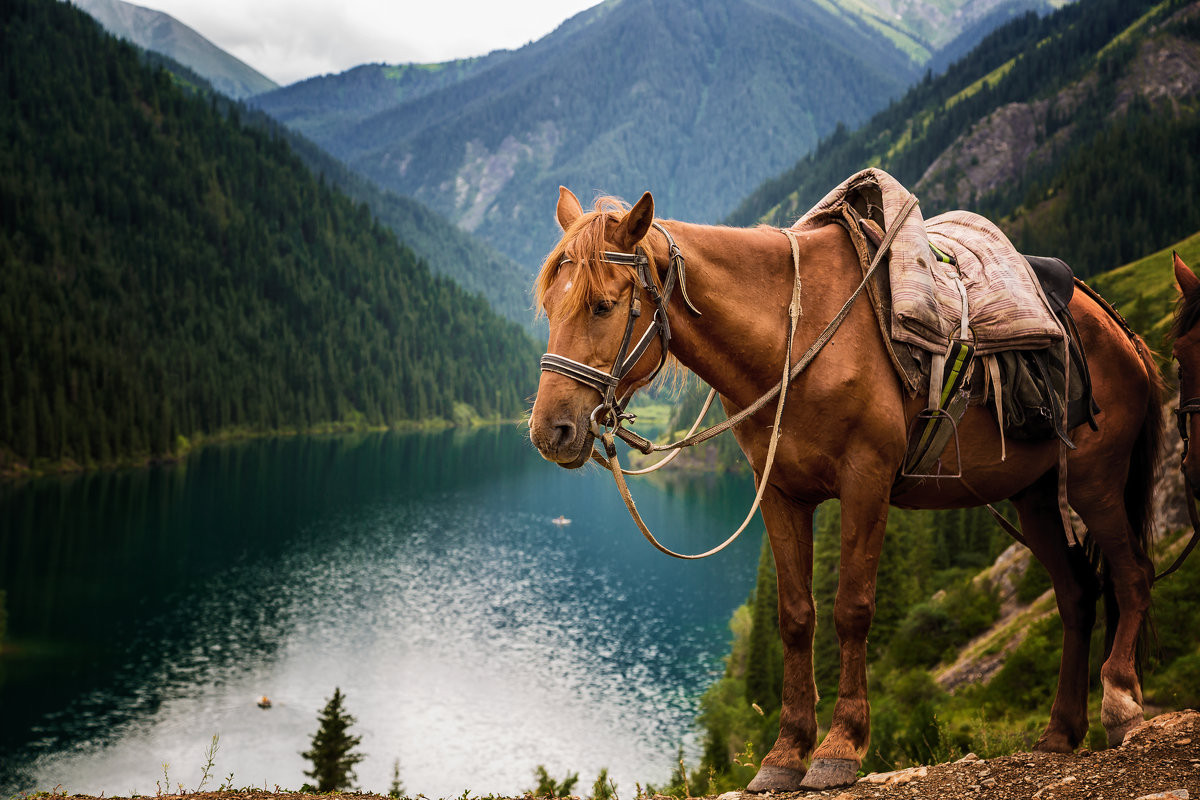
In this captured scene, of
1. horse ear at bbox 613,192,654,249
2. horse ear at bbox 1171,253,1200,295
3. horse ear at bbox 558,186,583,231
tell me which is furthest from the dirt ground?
horse ear at bbox 558,186,583,231

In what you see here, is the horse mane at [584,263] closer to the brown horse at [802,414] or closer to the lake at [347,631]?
the brown horse at [802,414]

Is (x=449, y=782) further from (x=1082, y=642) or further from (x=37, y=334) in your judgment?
(x=37, y=334)

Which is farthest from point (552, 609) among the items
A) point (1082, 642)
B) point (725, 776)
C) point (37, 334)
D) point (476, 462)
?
point (37, 334)

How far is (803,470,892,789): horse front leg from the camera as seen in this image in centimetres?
458

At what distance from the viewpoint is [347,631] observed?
59781 millimetres

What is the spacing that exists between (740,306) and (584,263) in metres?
0.99

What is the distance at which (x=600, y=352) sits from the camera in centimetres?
425

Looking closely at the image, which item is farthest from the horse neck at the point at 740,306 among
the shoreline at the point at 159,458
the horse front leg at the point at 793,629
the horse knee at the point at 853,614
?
the shoreline at the point at 159,458

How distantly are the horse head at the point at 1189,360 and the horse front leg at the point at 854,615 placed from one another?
6.93ft

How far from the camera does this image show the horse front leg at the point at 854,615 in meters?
4.58

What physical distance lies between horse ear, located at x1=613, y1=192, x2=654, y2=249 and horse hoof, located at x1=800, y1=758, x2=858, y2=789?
3044 millimetres

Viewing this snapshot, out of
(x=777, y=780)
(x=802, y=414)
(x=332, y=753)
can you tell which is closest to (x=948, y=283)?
(x=802, y=414)

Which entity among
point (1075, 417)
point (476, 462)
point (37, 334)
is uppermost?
point (37, 334)

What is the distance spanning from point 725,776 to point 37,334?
116800 millimetres
